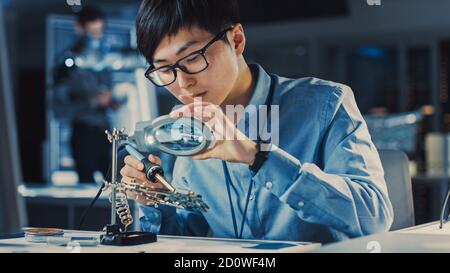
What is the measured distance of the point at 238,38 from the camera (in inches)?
87.6

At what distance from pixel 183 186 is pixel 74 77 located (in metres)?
1.53

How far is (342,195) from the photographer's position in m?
2.08

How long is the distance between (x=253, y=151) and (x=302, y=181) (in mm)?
146

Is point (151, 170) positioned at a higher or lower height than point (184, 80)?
lower

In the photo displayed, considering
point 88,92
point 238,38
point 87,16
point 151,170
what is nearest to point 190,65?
point 238,38

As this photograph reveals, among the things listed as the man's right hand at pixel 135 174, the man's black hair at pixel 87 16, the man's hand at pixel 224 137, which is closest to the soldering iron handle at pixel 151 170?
the man's right hand at pixel 135 174

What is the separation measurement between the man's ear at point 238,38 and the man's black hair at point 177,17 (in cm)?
2

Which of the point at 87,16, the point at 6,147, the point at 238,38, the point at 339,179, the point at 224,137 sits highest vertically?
the point at 87,16

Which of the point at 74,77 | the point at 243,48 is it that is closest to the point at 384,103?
the point at 74,77

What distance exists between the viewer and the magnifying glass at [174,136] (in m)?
2.05

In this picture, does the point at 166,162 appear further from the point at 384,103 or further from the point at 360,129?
the point at 384,103

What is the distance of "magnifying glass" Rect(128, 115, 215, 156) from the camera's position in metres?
2.05

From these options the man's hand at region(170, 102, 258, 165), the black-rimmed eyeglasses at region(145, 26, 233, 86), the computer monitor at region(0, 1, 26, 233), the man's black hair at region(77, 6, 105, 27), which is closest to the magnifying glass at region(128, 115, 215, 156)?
the man's hand at region(170, 102, 258, 165)

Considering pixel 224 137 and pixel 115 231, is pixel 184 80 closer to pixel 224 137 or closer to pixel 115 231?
pixel 224 137
